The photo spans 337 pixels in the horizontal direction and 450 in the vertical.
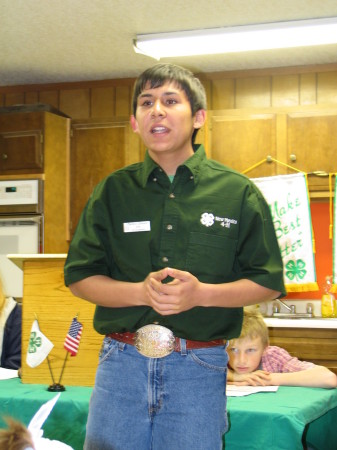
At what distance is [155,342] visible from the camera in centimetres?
117

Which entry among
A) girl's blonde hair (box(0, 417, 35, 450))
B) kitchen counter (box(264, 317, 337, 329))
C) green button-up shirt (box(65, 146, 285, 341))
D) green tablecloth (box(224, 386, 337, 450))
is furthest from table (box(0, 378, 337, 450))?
kitchen counter (box(264, 317, 337, 329))

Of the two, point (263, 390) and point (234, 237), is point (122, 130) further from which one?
point (234, 237)

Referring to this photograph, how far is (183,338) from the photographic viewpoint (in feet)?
3.89

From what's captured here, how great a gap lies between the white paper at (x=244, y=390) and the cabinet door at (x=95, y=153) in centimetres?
309

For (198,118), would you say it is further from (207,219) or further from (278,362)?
(278,362)

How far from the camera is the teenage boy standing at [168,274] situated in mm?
1155

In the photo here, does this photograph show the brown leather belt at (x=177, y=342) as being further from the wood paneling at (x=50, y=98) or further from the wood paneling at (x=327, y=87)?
the wood paneling at (x=50, y=98)

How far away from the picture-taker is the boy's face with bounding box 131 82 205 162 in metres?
1.27

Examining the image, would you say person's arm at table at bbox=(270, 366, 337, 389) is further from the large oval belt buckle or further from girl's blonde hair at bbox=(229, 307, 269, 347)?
the large oval belt buckle

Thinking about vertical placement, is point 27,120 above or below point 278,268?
above

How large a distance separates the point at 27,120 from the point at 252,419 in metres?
3.69

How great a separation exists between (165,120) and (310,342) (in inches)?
115

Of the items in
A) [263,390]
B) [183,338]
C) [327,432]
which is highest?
[183,338]

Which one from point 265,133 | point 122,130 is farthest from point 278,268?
point 122,130
